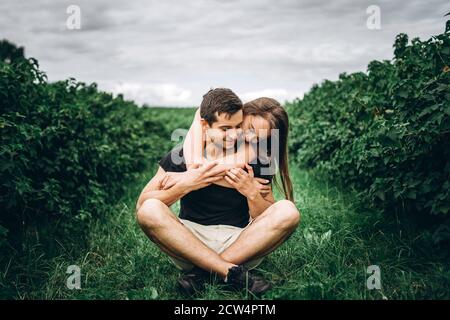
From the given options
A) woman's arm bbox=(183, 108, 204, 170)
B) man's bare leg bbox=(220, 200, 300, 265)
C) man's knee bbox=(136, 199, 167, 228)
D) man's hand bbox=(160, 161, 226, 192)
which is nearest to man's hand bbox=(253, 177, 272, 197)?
man's bare leg bbox=(220, 200, 300, 265)

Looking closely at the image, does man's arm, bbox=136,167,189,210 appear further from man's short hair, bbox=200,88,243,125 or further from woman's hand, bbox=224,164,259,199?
man's short hair, bbox=200,88,243,125

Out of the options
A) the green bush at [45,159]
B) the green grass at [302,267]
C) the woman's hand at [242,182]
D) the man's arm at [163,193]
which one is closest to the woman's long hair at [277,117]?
the woman's hand at [242,182]

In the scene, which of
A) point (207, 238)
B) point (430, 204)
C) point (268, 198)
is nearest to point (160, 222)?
point (207, 238)

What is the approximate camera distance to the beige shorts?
9.82 feet

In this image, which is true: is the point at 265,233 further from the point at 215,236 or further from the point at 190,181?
the point at 190,181

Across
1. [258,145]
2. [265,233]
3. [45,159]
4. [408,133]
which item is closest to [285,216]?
[265,233]

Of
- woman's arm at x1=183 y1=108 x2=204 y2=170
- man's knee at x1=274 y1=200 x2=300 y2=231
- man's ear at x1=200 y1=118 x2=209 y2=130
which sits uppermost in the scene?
man's ear at x1=200 y1=118 x2=209 y2=130

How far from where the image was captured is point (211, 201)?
10.2 feet

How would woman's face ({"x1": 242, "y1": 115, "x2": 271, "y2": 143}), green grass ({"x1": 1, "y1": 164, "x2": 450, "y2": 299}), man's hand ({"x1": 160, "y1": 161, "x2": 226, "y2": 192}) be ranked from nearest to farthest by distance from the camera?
1. green grass ({"x1": 1, "y1": 164, "x2": 450, "y2": 299})
2. man's hand ({"x1": 160, "y1": 161, "x2": 226, "y2": 192})
3. woman's face ({"x1": 242, "y1": 115, "x2": 271, "y2": 143})

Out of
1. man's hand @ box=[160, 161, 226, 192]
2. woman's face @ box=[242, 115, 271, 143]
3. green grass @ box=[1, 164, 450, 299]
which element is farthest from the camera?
woman's face @ box=[242, 115, 271, 143]

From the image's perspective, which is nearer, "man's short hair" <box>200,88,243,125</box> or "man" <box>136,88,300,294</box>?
"man" <box>136,88,300,294</box>

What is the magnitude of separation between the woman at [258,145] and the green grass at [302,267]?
0.57 meters
